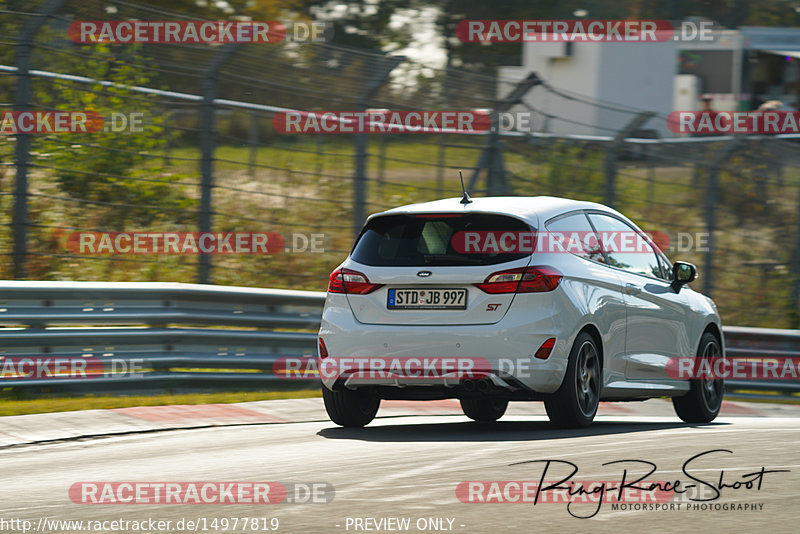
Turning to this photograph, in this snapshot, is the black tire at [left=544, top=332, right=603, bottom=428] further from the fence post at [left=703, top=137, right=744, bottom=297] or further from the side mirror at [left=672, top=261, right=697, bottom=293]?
the fence post at [left=703, top=137, right=744, bottom=297]

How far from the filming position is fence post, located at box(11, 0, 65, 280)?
1182cm

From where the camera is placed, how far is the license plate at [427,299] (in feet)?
27.5

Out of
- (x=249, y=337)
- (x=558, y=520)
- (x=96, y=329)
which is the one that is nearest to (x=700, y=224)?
(x=249, y=337)

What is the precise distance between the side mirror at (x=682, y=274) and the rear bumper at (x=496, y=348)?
80.3 inches

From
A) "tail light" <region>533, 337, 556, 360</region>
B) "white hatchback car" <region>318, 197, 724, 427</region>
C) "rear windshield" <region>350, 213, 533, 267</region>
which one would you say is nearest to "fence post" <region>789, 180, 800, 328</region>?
"white hatchback car" <region>318, 197, 724, 427</region>

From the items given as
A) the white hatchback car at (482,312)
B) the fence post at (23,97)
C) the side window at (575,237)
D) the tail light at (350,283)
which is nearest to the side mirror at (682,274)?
the white hatchback car at (482,312)

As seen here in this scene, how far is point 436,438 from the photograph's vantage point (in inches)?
338

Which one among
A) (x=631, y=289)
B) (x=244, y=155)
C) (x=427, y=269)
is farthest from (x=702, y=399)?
(x=244, y=155)

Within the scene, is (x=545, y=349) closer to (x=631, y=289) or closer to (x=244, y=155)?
(x=631, y=289)

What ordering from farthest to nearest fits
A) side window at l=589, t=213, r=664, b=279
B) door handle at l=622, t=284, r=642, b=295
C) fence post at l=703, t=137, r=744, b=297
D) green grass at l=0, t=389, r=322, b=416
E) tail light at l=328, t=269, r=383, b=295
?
1. fence post at l=703, t=137, r=744, b=297
2. green grass at l=0, t=389, r=322, b=416
3. side window at l=589, t=213, r=664, b=279
4. door handle at l=622, t=284, r=642, b=295
5. tail light at l=328, t=269, r=383, b=295

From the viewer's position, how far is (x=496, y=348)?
8289mm

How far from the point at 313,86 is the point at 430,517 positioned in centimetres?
862

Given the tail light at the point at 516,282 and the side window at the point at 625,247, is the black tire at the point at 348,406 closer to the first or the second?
the tail light at the point at 516,282

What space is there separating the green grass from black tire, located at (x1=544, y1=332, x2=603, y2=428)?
346 cm
